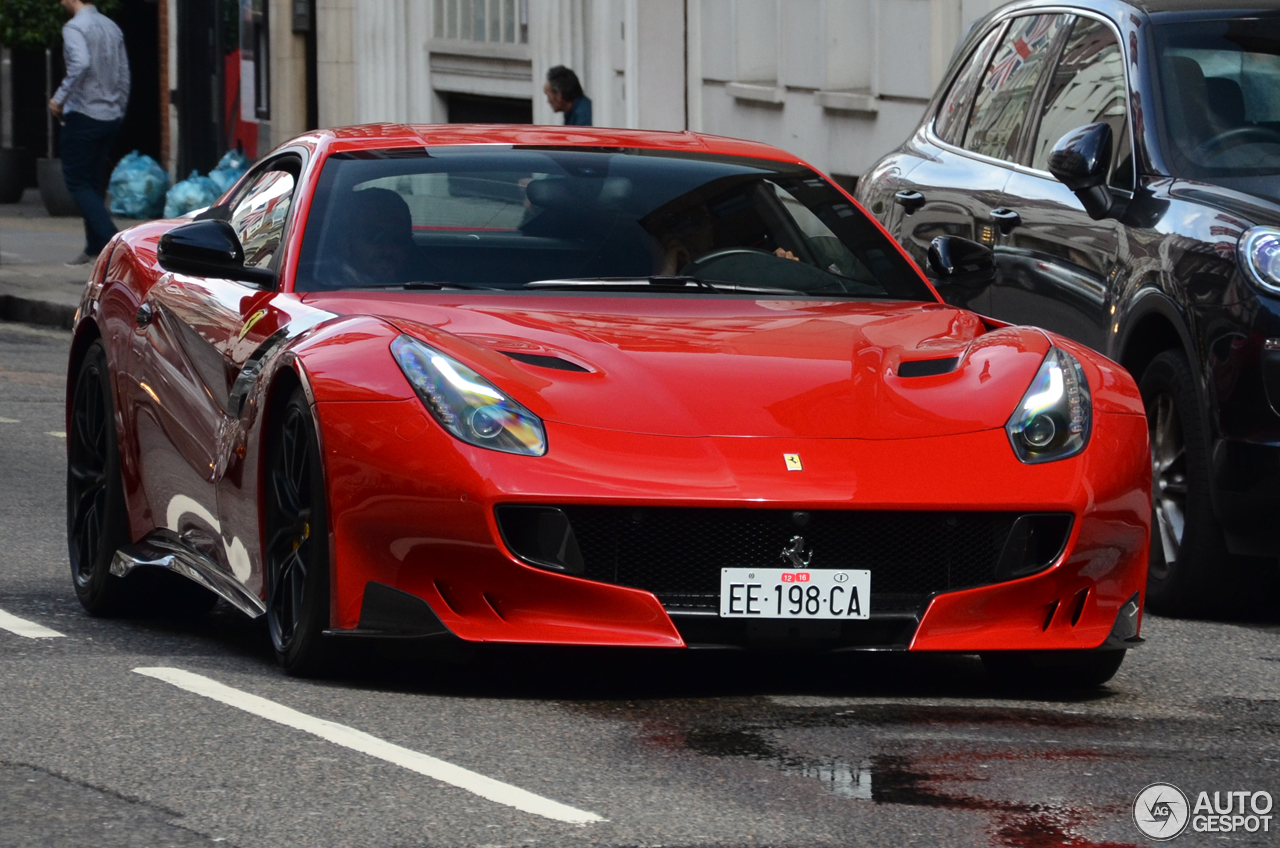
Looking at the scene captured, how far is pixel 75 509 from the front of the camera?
7.64 m

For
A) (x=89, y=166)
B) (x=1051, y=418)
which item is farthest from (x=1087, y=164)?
(x=89, y=166)

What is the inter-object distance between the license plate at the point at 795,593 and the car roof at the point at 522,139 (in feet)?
6.19

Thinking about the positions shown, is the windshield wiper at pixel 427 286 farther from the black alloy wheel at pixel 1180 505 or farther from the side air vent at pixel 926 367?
the black alloy wheel at pixel 1180 505

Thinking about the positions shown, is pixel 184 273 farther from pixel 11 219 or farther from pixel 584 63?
pixel 11 219

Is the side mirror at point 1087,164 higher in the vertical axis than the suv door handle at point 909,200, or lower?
higher

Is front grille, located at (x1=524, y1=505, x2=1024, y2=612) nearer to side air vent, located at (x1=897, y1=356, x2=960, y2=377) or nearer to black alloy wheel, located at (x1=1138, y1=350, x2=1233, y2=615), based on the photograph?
side air vent, located at (x1=897, y1=356, x2=960, y2=377)

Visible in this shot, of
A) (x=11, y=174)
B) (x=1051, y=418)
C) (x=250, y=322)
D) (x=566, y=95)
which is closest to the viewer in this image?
(x=1051, y=418)

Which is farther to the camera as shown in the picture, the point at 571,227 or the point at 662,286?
the point at 571,227

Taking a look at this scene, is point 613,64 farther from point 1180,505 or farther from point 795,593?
point 795,593

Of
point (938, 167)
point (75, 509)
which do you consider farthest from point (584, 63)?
point (75, 509)

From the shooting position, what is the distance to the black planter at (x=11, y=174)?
29.1m

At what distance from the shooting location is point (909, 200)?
371 inches

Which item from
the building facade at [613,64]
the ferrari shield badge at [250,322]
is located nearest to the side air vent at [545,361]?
the ferrari shield badge at [250,322]

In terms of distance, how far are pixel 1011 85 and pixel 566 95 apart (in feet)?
33.1
